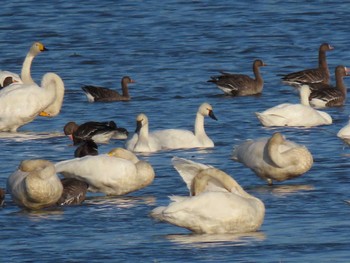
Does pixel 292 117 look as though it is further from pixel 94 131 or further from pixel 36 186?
pixel 36 186

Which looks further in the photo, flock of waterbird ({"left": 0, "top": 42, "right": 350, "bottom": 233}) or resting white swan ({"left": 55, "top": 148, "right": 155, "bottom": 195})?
resting white swan ({"left": 55, "top": 148, "right": 155, "bottom": 195})

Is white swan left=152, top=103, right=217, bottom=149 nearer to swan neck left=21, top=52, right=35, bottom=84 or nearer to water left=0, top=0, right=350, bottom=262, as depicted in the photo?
water left=0, top=0, right=350, bottom=262

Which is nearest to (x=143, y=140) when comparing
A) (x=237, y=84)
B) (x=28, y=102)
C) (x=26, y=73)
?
(x=28, y=102)

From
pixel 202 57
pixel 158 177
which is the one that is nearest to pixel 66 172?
pixel 158 177

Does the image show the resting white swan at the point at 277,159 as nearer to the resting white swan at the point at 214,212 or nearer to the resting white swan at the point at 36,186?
the resting white swan at the point at 36,186

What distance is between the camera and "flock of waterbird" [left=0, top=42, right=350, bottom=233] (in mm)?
12156

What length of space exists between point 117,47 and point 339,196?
49.9 feet

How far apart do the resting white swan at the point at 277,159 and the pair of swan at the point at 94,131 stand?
3.64m

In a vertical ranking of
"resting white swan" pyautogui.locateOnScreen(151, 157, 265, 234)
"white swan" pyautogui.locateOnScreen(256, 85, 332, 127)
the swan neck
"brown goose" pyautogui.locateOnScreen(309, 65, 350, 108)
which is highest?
"resting white swan" pyautogui.locateOnScreen(151, 157, 265, 234)

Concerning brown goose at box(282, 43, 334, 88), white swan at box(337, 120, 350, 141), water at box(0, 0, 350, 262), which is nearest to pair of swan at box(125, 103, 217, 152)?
water at box(0, 0, 350, 262)

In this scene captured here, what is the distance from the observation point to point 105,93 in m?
22.7

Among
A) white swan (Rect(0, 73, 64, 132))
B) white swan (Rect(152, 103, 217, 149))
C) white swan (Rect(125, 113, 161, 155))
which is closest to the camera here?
white swan (Rect(125, 113, 161, 155))

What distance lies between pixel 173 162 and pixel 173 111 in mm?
8869

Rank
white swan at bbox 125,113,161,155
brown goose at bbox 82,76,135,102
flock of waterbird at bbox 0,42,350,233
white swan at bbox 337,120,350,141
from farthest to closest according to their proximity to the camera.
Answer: brown goose at bbox 82,76,135,102 → white swan at bbox 125,113,161,155 → white swan at bbox 337,120,350,141 → flock of waterbird at bbox 0,42,350,233
